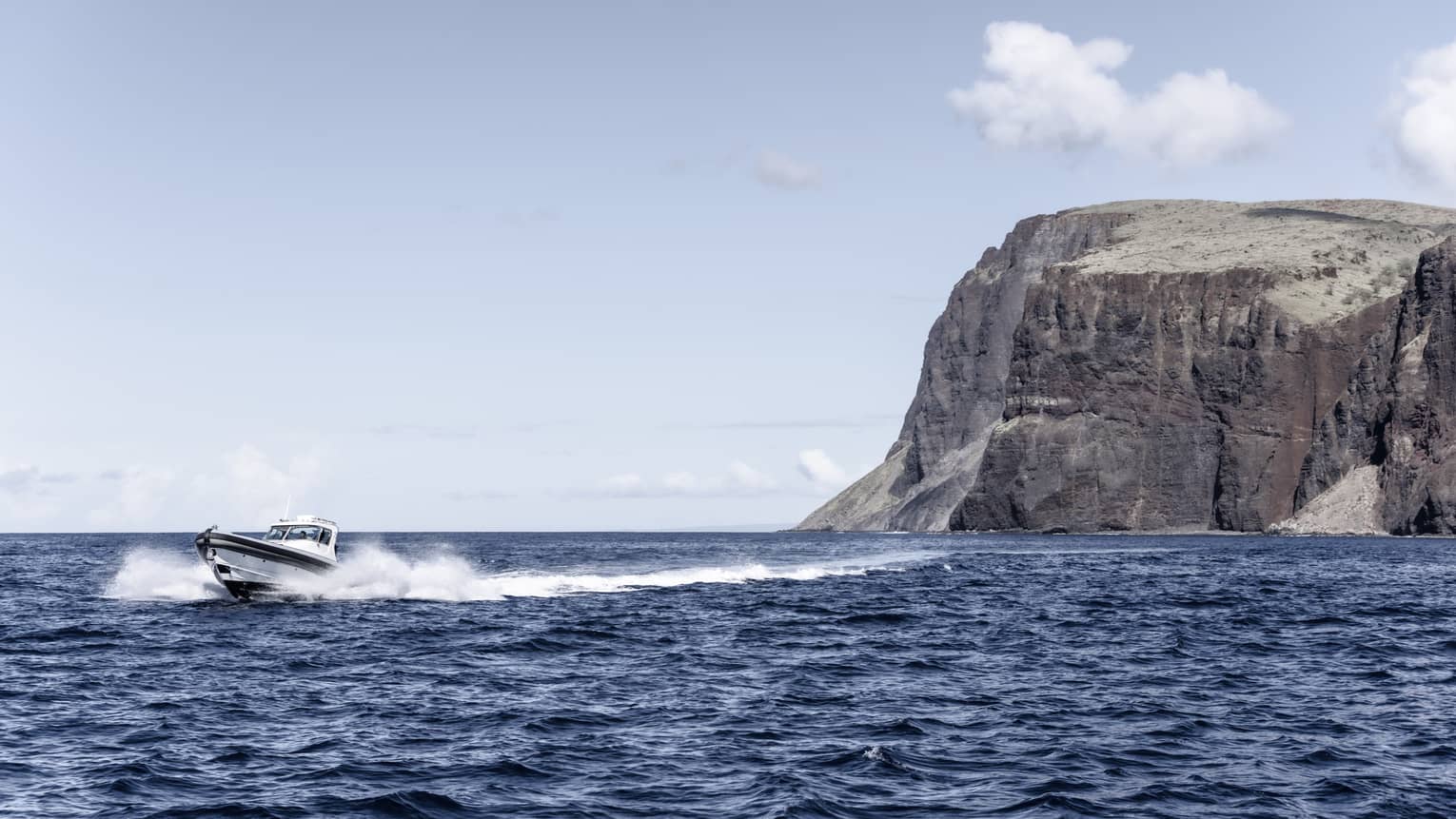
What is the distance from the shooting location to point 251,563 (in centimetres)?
5759

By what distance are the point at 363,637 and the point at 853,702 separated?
63.9 feet

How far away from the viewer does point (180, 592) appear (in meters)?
64.3

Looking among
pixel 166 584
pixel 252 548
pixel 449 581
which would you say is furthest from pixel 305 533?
pixel 166 584

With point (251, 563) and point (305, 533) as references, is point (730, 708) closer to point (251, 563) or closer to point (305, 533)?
point (251, 563)

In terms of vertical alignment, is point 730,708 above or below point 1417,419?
below

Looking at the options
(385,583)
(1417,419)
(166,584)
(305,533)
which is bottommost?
(166,584)

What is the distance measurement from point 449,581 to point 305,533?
27.9 ft

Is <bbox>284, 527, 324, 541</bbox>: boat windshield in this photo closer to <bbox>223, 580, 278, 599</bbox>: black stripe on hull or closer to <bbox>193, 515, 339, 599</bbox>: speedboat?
<bbox>193, 515, 339, 599</bbox>: speedboat

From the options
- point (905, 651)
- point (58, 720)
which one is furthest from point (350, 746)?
point (905, 651)

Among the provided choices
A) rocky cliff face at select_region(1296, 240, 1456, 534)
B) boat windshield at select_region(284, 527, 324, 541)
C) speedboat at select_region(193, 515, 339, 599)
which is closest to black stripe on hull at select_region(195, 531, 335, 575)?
speedboat at select_region(193, 515, 339, 599)

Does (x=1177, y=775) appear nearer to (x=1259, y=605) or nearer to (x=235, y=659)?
(x=235, y=659)

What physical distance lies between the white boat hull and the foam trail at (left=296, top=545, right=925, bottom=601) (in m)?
0.92

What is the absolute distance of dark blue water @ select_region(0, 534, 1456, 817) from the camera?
22.4 m

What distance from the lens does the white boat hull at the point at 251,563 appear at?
56.7 metres
